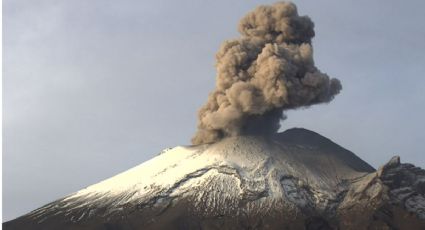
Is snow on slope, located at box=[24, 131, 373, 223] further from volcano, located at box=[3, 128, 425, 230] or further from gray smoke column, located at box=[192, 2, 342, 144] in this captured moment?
gray smoke column, located at box=[192, 2, 342, 144]

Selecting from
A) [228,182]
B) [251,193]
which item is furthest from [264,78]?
[251,193]

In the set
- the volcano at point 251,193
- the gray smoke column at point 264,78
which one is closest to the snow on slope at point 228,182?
the volcano at point 251,193

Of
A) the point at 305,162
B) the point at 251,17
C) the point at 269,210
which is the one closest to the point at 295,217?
the point at 269,210

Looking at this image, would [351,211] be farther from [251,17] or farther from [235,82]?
[251,17]

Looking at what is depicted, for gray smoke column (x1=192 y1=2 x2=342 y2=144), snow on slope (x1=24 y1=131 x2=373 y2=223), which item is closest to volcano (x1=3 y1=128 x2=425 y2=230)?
snow on slope (x1=24 y1=131 x2=373 y2=223)

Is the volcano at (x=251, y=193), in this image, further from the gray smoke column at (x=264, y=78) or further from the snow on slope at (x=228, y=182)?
the gray smoke column at (x=264, y=78)
